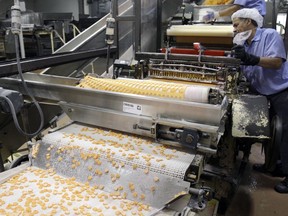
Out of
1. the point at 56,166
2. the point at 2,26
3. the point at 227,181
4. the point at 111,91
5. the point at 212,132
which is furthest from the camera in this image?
the point at 2,26

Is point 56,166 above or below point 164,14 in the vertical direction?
below

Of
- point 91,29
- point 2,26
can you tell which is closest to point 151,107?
point 91,29

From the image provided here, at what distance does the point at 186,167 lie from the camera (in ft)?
4.05

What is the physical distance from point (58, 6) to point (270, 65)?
11.7m

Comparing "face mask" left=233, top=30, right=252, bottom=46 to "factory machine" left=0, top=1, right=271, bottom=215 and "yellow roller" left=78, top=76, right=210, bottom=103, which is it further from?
"yellow roller" left=78, top=76, right=210, bottom=103

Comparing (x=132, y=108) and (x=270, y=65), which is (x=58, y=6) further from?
(x=132, y=108)

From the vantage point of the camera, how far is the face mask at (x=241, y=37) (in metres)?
2.52

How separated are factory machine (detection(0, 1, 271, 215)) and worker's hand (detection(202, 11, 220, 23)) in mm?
1387

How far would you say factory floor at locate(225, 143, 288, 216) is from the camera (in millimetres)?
2308

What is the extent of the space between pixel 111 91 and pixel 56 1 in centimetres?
1213

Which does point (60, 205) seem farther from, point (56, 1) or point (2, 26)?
point (56, 1)

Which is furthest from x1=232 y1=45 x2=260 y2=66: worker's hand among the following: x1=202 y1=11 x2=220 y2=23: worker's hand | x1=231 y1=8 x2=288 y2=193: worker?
x1=202 y1=11 x2=220 y2=23: worker's hand

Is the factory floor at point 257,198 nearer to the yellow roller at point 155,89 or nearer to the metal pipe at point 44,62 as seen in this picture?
the yellow roller at point 155,89

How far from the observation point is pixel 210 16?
304 cm
